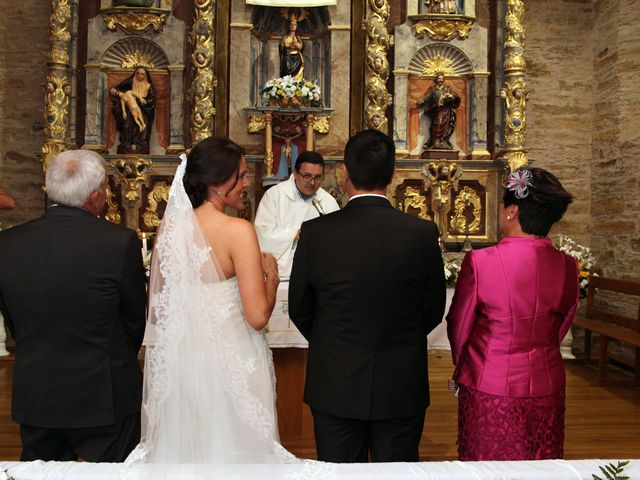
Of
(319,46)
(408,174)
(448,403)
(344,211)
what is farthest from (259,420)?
(319,46)

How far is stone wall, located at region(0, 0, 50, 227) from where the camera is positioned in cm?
951

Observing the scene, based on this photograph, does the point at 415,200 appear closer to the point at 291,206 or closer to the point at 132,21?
the point at 291,206

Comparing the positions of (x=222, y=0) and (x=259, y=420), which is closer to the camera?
(x=259, y=420)

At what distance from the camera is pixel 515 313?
292 centimetres

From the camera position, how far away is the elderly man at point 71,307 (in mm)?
2684

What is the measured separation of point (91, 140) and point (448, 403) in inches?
206

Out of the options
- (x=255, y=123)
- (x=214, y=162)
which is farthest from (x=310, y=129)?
(x=214, y=162)

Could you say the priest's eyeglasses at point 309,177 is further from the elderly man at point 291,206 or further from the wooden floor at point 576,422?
Result: the wooden floor at point 576,422

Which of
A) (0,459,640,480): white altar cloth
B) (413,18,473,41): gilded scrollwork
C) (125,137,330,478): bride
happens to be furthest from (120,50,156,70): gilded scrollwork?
(0,459,640,480): white altar cloth

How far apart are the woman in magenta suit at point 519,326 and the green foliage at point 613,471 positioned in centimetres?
72

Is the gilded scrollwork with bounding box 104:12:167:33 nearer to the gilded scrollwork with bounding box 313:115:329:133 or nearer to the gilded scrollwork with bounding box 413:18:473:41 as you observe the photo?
the gilded scrollwork with bounding box 313:115:329:133

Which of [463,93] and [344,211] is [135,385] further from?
[463,93]

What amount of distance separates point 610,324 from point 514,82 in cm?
304

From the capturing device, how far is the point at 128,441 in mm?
2828
